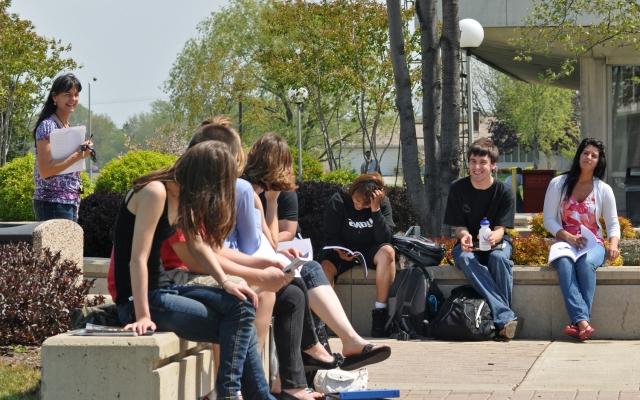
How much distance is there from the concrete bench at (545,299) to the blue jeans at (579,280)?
0.52 ft

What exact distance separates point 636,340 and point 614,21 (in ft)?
26.2

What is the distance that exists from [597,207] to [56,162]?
14.8 feet

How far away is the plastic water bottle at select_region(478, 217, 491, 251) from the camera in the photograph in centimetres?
923

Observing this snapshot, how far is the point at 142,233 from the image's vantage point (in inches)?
211

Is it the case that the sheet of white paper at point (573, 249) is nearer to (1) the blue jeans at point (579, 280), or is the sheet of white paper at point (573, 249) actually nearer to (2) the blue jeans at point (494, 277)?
(1) the blue jeans at point (579, 280)

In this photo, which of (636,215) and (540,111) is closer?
(636,215)

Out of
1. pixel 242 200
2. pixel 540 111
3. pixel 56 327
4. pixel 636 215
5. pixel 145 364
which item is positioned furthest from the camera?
pixel 540 111

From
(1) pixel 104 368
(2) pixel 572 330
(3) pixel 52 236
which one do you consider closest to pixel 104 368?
(1) pixel 104 368

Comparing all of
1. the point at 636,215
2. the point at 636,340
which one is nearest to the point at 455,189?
the point at 636,340

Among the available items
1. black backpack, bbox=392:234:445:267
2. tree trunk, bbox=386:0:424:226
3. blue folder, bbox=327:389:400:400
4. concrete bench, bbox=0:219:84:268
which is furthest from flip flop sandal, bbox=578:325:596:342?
concrete bench, bbox=0:219:84:268

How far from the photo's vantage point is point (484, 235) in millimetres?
9219

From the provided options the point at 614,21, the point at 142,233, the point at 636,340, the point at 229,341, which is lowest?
the point at 636,340

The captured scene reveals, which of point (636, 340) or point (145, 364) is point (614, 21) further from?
point (145, 364)

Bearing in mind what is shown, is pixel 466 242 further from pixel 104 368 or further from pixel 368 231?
pixel 104 368
